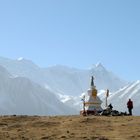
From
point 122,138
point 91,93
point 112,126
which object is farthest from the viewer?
point 91,93

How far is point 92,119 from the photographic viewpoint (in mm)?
37594

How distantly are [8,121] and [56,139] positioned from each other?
1053 cm

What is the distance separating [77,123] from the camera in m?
35.5

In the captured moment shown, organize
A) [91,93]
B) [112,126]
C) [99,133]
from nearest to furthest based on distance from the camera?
[99,133] < [112,126] < [91,93]

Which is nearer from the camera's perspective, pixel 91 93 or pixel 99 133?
pixel 99 133

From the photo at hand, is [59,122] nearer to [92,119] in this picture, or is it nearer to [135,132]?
[92,119]

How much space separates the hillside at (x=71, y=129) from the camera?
2977 centimetres

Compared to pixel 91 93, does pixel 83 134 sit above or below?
below

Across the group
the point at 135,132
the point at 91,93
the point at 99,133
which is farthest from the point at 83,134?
the point at 91,93

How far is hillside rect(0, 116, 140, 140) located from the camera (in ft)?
97.7

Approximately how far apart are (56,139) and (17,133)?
3671 mm

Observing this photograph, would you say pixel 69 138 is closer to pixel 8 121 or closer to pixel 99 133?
pixel 99 133

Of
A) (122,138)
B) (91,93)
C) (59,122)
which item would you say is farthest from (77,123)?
(91,93)

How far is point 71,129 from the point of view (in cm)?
3281
